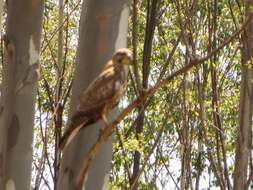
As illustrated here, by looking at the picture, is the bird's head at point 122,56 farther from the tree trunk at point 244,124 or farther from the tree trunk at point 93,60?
the tree trunk at point 244,124

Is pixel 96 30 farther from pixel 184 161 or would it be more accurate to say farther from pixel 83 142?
pixel 184 161

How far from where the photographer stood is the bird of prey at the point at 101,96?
2633 mm

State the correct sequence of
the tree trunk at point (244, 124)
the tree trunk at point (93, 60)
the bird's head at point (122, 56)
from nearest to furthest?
the tree trunk at point (93, 60), the bird's head at point (122, 56), the tree trunk at point (244, 124)

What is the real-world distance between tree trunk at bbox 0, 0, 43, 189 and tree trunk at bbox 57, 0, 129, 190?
0.45 meters

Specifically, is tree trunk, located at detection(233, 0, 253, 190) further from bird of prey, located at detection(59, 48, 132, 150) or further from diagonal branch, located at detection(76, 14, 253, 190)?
diagonal branch, located at detection(76, 14, 253, 190)

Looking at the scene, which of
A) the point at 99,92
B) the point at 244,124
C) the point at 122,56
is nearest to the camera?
the point at 99,92

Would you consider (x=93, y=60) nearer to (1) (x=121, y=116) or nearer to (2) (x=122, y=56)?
(2) (x=122, y=56)

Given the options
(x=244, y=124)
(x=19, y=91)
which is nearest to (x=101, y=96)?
(x=19, y=91)

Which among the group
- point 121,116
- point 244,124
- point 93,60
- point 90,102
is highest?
point 244,124

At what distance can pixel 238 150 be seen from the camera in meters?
6.86

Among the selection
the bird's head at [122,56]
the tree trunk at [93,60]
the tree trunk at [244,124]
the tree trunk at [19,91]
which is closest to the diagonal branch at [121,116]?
the tree trunk at [93,60]

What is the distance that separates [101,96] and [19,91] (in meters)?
0.56

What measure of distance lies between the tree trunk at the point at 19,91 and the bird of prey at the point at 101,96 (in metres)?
0.48

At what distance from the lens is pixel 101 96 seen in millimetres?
2830
